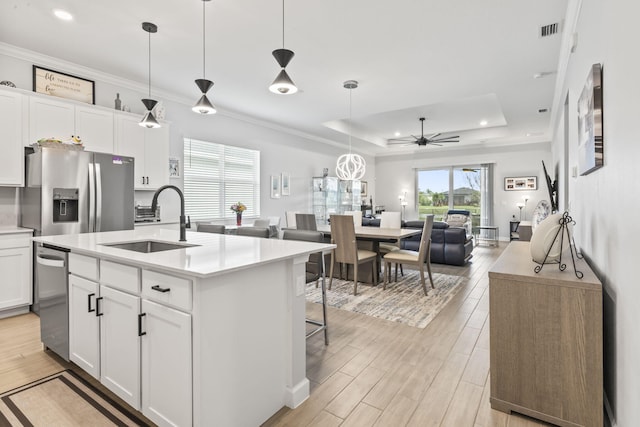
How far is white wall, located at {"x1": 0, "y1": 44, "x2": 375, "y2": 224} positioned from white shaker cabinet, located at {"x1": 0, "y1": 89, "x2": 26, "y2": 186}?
352mm

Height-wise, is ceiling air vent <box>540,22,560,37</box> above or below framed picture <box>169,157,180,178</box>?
above

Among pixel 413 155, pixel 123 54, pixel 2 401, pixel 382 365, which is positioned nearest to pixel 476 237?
pixel 413 155

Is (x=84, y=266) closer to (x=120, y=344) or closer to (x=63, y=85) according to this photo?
(x=120, y=344)

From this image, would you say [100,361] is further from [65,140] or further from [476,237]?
[476,237]

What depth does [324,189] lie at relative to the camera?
804 cm

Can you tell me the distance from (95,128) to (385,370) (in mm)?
4215

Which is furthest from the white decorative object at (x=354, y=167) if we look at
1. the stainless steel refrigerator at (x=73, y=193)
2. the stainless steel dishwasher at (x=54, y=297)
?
the stainless steel dishwasher at (x=54, y=297)

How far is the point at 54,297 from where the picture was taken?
235cm

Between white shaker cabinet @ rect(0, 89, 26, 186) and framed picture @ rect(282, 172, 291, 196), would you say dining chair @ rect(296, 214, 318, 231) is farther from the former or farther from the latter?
white shaker cabinet @ rect(0, 89, 26, 186)

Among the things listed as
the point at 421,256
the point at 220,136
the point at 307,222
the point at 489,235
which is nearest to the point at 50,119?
the point at 220,136

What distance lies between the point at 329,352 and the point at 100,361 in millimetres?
1554

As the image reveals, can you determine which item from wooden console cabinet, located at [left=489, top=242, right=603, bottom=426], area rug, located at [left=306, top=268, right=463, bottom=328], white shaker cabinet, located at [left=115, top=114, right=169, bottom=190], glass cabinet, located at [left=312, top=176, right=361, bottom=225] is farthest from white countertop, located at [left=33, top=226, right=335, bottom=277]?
glass cabinet, located at [left=312, top=176, right=361, bottom=225]

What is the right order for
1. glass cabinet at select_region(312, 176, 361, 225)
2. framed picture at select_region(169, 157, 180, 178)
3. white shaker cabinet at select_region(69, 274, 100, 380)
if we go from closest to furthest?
white shaker cabinet at select_region(69, 274, 100, 380), framed picture at select_region(169, 157, 180, 178), glass cabinet at select_region(312, 176, 361, 225)

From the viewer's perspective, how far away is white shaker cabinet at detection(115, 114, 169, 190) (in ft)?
13.8
